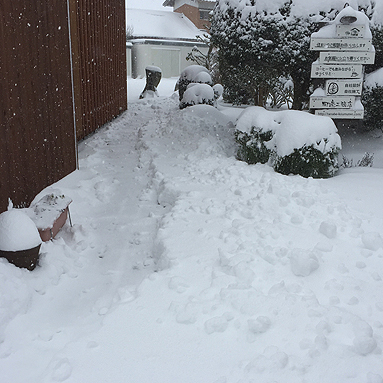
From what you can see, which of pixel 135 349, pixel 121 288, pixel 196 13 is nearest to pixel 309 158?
pixel 121 288

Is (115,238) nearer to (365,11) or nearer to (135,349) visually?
(135,349)

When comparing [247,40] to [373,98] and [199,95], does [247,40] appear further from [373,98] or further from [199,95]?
[199,95]

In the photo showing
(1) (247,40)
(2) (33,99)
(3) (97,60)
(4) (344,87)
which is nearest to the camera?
(2) (33,99)

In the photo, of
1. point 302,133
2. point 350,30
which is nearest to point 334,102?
point 350,30

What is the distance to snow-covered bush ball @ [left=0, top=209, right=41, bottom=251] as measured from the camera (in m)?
2.80

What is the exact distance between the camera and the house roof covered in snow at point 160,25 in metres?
26.1

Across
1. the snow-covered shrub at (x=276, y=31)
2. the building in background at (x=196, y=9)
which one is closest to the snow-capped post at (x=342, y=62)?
the snow-covered shrub at (x=276, y=31)

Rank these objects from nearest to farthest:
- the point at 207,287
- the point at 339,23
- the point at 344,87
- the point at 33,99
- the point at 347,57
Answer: the point at 207,287
the point at 33,99
the point at 339,23
the point at 347,57
the point at 344,87

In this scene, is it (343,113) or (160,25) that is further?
(160,25)

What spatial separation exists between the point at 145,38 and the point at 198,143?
69.7 ft

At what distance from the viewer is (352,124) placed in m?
6.97

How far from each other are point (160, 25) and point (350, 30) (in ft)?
80.7

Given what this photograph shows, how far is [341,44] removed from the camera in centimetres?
552

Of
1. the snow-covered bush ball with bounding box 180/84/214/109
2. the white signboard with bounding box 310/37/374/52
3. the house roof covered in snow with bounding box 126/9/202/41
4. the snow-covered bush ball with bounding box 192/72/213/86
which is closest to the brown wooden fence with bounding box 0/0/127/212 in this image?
the white signboard with bounding box 310/37/374/52
